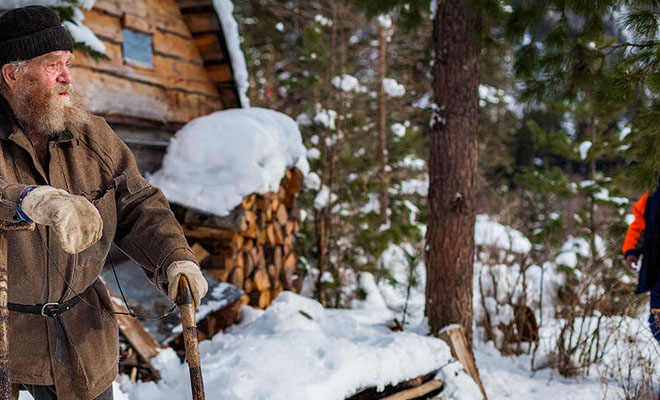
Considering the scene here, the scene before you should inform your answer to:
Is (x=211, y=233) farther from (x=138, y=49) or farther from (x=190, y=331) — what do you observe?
(x=190, y=331)

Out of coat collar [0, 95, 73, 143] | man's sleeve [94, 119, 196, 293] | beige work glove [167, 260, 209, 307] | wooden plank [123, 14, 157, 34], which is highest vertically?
wooden plank [123, 14, 157, 34]

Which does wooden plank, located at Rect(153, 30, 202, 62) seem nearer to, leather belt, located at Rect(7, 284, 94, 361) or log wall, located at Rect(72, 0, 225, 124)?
log wall, located at Rect(72, 0, 225, 124)

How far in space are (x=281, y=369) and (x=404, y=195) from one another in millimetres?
7963

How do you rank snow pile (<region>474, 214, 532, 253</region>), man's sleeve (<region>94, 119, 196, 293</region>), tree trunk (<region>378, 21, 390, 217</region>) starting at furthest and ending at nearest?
tree trunk (<region>378, 21, 390, 217</region>) < snow pile (<region>474, 214, 532, 253</region>) < man's sleeve (<region>94, 119, 196, 293</region>)

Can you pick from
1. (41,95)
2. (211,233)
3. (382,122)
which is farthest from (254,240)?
(382,122)

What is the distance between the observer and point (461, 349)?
3.90 m

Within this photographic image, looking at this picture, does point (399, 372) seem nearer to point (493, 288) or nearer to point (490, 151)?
point (493, 288)

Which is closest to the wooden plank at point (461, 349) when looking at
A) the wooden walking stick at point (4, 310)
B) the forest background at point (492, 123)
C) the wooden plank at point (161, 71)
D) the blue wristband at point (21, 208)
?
the forest background at point (492, 123)

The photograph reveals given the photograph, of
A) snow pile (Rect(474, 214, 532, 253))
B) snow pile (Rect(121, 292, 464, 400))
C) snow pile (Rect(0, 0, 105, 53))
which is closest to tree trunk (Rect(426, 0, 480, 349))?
snow pile (Rect(121, 292, 464, 400))

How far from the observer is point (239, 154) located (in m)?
4.95

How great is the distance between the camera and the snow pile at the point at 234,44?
210 inches

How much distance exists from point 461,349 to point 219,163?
8.81 ft

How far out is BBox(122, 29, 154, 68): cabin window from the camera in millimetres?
5043

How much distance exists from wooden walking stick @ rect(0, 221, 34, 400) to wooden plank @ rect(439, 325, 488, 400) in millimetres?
2945
